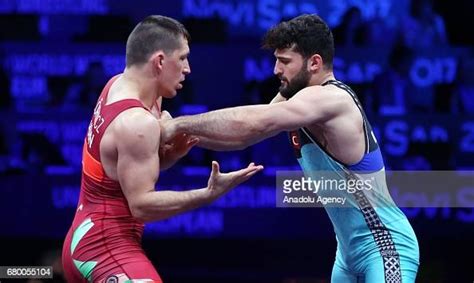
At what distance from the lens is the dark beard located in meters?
4.82

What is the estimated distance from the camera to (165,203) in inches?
166

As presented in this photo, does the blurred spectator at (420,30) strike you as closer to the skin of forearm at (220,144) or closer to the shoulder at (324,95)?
the shoulder at (324,95)

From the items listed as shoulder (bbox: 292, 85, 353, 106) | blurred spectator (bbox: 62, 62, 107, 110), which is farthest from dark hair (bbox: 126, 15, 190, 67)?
blurred spectator (bbox: 62, 62, 107, 110)

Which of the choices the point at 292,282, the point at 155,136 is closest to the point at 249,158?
the point at 292,282

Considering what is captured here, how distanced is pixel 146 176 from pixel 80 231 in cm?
40

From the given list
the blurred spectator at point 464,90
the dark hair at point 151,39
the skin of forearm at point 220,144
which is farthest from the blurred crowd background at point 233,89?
the dark hair at point 151,39

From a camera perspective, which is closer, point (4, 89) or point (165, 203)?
point (165, 203)

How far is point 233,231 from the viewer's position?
24.2ft

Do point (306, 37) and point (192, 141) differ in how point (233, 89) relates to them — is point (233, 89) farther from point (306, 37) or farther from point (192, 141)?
point (192, 141)

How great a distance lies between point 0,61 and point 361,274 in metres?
3.56

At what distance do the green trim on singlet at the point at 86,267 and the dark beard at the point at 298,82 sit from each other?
124cm

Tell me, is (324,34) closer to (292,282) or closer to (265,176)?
(265,176)

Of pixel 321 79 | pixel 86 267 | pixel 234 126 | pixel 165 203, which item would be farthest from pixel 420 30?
pixel 86 267

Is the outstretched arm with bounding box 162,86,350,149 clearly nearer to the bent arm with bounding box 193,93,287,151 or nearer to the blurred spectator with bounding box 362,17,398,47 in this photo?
the bent arm with bounding box 193,93,287,151
